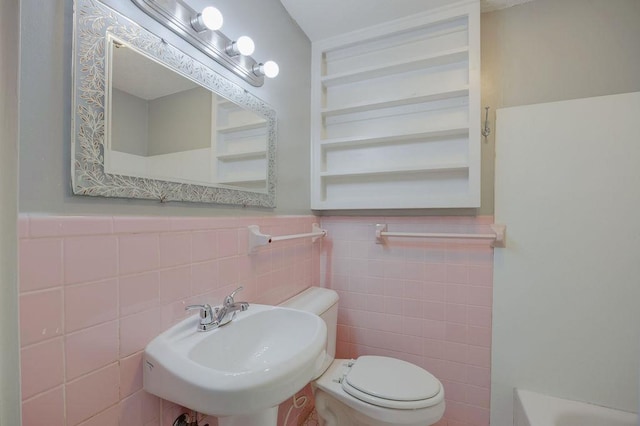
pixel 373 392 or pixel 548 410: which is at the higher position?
pixel 373 392

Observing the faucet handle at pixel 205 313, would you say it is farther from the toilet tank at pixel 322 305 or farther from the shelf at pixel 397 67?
the shelf at pixel 397 67

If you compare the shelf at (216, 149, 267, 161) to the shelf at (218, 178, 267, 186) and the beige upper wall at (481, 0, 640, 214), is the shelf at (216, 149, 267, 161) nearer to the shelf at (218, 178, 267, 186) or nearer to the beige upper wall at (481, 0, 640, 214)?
the shelf at (218, 178, 267, 186)

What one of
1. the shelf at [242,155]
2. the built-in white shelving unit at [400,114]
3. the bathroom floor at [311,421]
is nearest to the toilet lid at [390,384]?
the bathroom floor at [311,421]

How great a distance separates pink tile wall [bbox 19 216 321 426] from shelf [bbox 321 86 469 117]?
106 cm

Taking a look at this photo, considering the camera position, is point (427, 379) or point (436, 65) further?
point (436, 65)

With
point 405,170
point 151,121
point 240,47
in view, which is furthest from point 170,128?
point 405,170


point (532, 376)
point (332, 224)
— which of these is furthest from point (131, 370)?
point (532, 376)

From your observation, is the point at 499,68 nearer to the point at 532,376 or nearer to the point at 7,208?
the point at 532,376

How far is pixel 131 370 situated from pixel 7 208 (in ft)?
1.99

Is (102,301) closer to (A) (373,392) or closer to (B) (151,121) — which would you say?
(B) (151,121)

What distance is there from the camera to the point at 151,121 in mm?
805

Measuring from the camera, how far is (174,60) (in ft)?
2.81

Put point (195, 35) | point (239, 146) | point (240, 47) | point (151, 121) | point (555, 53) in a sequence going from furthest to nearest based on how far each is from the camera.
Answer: point (555, 53) < point (239, 146) < point (240, 47) < point (195, 35) < point (151, 121)

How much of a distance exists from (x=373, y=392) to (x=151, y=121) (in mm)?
1279
